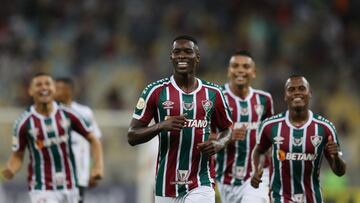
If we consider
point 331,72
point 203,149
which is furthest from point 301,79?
point 331,72

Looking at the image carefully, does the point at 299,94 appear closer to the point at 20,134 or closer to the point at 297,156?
the point at 297,156

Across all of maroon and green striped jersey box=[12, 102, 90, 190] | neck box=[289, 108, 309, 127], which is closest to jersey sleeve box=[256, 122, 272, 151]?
neck box=[289, 108, 309, 127]

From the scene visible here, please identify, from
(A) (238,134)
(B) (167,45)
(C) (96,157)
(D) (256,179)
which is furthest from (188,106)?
(B) (167,45)

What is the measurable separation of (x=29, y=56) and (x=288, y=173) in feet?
39.7

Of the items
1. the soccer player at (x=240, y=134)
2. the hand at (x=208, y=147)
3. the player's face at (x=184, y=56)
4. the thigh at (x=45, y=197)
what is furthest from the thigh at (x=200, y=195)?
the thigh at (x=45, y=197)

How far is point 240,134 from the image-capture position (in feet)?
34.3

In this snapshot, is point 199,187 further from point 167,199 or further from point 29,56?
point 29,56

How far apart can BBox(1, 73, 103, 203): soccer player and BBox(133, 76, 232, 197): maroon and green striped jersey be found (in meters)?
2.56

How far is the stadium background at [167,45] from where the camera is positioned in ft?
66.1

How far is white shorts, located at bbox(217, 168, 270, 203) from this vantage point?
10336 mm

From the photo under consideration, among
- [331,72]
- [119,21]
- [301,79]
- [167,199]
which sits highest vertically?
[119,21]

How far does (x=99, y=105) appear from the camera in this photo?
1994cm

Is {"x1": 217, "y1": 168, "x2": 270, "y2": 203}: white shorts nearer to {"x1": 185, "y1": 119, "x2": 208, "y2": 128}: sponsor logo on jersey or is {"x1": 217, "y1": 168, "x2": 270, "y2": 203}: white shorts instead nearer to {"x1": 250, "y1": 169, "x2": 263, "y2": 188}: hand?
{"x1": 250, "y1": 169, "x2": 263, "y2": 188}: hand

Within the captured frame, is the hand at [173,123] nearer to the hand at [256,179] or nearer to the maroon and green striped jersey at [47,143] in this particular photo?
the hand at [256,179]
